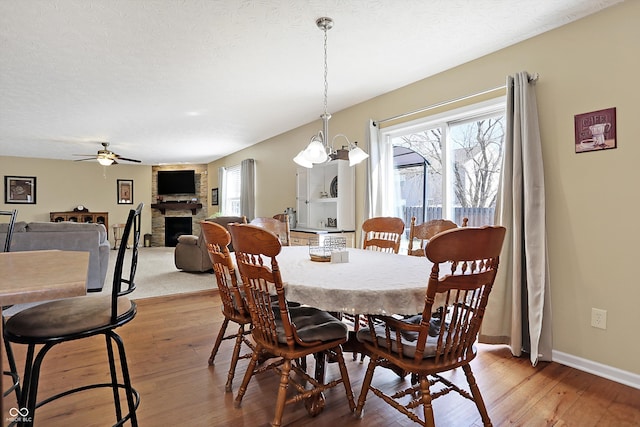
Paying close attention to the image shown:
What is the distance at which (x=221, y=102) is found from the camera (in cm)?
421

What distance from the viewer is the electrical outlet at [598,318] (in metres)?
2.30

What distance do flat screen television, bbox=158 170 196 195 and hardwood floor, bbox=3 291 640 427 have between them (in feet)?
23.8

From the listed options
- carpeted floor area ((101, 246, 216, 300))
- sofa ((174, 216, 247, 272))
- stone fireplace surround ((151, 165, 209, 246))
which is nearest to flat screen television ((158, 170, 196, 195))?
stone fireplace surround ((151, 165, 209, 246))

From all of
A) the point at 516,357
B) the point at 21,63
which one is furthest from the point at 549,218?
the point at 21,63

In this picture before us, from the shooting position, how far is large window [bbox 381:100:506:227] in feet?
10.1

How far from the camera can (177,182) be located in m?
9.69

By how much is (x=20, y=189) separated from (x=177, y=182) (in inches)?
132

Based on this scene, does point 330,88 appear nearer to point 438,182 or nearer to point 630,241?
point 438,182

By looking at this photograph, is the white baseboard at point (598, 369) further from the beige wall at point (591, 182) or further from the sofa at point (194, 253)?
the sofa at point (194, 253)

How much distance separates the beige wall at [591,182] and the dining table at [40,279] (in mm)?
2759

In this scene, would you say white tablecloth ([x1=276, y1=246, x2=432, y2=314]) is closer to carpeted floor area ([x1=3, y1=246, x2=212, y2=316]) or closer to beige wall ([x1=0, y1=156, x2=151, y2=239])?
carpeted floor area ([x1=3, y1=246, x2=212, y2=316])

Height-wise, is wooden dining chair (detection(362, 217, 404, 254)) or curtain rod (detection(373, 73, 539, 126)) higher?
curtain rod (detection(373, 73, 539, 126))

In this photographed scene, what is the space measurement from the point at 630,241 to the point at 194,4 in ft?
9.85

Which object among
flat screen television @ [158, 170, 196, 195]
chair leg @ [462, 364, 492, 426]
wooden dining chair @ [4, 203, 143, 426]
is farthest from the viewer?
flat screen television @ [158, 170, 196, 195]
